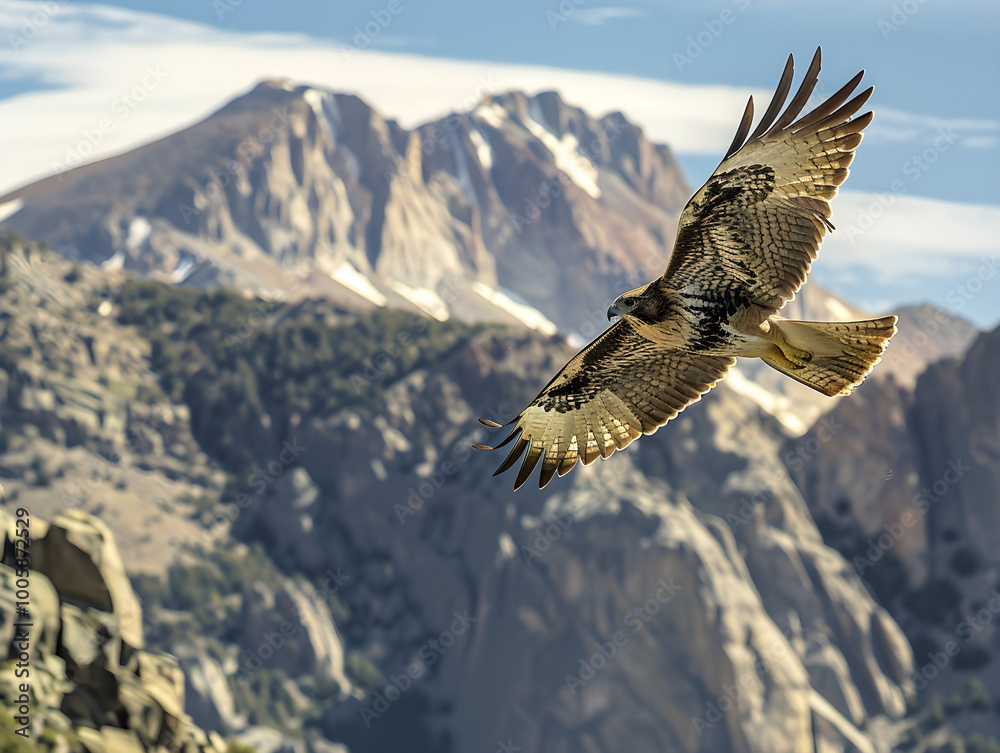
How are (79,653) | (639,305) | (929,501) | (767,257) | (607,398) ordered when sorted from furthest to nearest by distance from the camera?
(929,501) < (79,653) < (607,398) < (639,305) < (767,257)

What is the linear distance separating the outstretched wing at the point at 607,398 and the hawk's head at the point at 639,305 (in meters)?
1.43

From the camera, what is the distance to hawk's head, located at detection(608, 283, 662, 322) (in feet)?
A: 40.2

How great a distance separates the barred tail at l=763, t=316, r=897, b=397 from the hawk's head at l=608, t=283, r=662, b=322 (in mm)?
1192

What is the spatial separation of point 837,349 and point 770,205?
175 centimetres

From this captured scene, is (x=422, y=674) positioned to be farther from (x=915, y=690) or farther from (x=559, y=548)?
(x=915, y=690)

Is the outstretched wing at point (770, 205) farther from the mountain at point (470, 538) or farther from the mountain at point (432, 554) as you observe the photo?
the mountain at point (470, 538)

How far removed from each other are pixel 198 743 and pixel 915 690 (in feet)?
383

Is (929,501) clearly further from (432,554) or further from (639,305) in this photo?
(639,305)

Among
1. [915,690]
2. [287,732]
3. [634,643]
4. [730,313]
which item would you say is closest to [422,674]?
[287,732]

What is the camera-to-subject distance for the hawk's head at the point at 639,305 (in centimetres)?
1227

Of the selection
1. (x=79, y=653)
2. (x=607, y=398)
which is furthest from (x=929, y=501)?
(x=607, y=398)

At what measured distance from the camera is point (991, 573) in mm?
143250

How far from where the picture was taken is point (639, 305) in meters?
12.3

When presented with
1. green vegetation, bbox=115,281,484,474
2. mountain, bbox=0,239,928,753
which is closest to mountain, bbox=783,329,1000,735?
mountain, bbox=0,239,928,753
